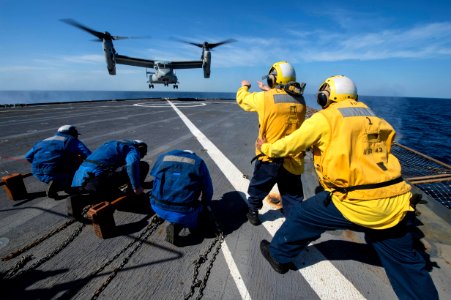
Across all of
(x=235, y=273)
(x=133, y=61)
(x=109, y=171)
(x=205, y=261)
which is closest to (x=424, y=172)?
(x=235, y=273)

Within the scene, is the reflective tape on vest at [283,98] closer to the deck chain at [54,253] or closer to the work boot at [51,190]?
the deck chain at [54,253]

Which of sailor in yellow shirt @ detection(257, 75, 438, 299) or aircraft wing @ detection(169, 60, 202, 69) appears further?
aircraft wing @ detection(169, 60, 202, 69)

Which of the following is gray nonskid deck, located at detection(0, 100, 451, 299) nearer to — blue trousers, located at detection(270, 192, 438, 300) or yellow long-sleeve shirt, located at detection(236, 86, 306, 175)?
blue trousers, located at detection(270, 192, 438, 300)

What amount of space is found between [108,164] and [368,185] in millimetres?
3607

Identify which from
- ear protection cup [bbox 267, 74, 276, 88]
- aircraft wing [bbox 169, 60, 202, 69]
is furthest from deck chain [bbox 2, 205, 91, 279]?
aircraft wing [bbox 169, 60, 202, 69]

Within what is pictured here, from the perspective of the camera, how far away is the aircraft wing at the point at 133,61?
36572 mm

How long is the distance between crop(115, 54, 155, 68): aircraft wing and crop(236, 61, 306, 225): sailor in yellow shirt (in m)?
39.4

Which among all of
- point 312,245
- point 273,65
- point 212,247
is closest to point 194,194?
point 212,247

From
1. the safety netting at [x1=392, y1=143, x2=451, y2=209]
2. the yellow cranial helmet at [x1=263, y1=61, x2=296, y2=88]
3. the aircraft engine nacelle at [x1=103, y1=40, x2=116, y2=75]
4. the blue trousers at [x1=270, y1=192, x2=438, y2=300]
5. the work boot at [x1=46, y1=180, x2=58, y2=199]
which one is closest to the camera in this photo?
the blue trousers at [x1=270, y1=192, x2=438, y2=300]

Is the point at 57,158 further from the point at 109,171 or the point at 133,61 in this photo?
the point at 133,61

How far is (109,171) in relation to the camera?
3.61m

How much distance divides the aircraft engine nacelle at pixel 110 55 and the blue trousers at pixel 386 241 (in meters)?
34.8

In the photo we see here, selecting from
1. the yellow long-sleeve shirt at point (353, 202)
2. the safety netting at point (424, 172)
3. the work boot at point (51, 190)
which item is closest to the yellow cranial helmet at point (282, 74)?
the yellow long-sleeve shirt at point (353, 202)

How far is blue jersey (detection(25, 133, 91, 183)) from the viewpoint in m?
3.93
